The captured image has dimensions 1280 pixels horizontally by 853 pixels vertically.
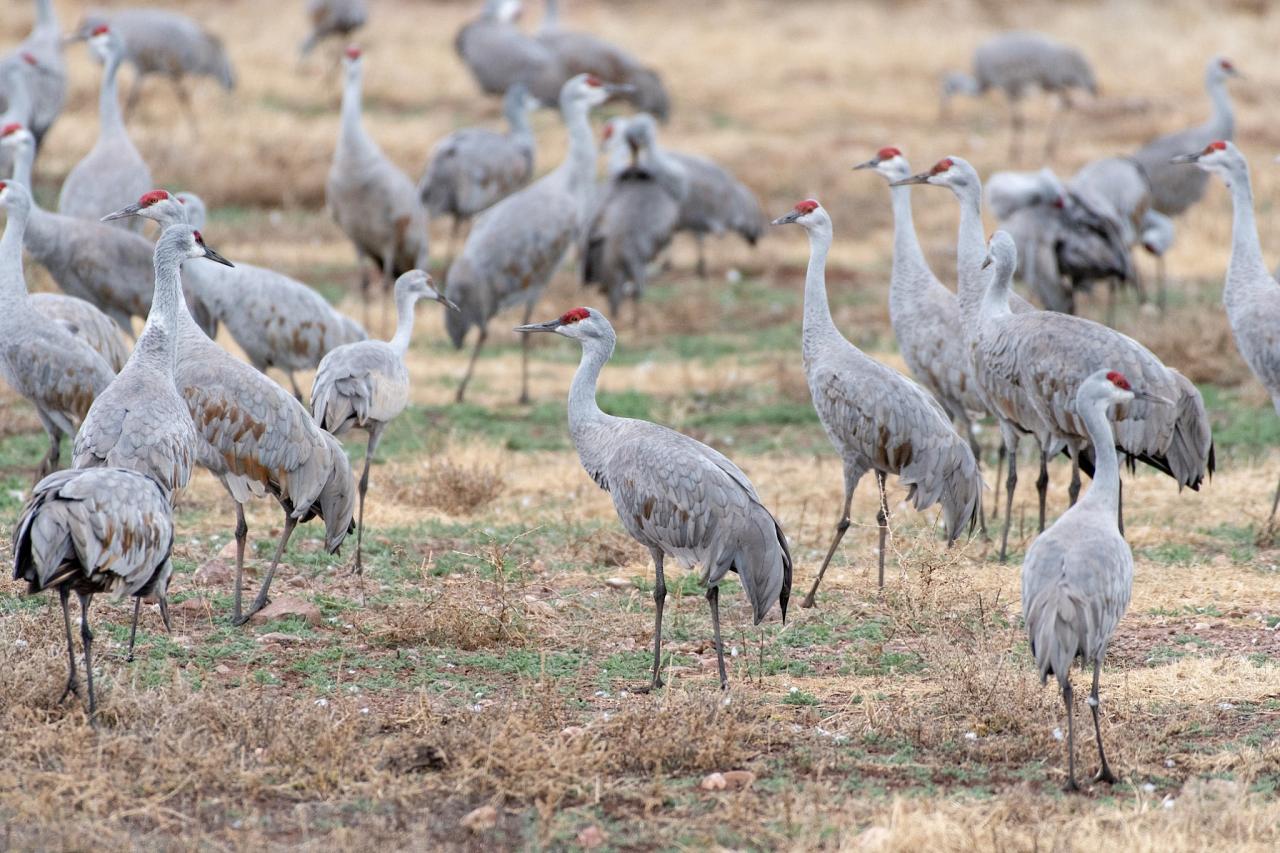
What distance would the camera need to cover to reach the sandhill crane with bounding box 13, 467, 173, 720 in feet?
15.6

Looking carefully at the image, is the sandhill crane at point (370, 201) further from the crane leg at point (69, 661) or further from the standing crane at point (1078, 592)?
the standing crane at point (1078, 592)

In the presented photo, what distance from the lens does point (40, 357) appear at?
280 inches

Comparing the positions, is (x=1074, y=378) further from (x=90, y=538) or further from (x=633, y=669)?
(x=90, y=538)

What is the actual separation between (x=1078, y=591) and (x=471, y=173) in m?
9.61

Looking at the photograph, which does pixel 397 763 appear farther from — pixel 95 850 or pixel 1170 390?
pixel 1170 390

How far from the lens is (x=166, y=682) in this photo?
5320mm

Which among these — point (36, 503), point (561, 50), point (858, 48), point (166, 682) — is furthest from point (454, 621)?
point (858, 48)

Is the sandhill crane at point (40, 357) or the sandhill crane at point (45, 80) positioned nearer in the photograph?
the sandhill crane at point (40, 357)

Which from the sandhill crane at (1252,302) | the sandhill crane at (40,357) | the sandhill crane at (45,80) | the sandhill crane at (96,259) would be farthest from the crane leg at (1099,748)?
the sandhill crane at (45,80)

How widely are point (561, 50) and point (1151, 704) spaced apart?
14.8 metres

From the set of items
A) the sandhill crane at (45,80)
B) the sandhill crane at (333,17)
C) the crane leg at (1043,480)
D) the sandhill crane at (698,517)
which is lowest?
the crane leg at (1043,480)

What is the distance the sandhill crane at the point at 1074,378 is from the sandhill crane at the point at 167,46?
1135 cm

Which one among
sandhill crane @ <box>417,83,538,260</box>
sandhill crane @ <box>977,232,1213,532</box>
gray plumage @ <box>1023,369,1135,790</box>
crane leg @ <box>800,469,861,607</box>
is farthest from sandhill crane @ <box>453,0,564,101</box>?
gray plumage @ <box>1023,369,1135,790</box>

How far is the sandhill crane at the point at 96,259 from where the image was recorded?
8.96 m
